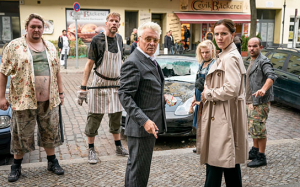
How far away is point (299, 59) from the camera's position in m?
7.95

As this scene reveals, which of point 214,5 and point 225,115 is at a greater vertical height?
point 214,5

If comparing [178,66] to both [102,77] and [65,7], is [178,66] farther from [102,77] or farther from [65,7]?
[65,7]

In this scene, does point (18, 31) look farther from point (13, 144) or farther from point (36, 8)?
point (13, 144)

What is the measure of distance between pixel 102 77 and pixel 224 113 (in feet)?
6.88

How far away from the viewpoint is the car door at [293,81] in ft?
25.2

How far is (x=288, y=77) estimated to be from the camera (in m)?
7.95

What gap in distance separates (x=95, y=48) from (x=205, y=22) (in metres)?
23.0

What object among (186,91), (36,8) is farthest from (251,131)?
(36,8)

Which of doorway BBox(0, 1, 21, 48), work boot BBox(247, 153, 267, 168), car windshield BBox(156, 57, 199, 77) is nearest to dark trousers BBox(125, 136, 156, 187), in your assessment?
work boot BBox(247, 153, 267, 168)

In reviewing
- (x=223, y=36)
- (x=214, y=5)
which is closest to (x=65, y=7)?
(x=214, y=5)

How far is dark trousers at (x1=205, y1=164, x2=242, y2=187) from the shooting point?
3.12 meters

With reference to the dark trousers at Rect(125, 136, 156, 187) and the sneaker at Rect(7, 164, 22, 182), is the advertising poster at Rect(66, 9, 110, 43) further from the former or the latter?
the dark trousers at Rect(125, 136, 156, 187)

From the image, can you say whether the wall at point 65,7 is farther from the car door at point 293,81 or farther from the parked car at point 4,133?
the parked car at point 4,133

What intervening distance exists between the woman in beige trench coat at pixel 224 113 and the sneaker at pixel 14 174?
7.61ft
